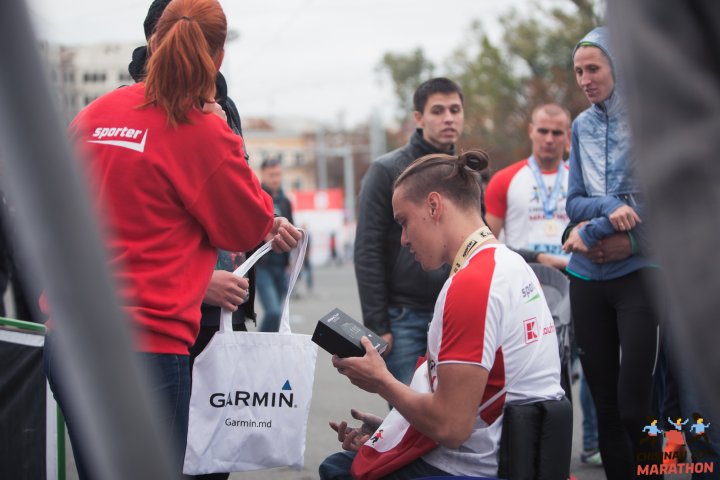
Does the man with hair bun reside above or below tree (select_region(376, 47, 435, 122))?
below

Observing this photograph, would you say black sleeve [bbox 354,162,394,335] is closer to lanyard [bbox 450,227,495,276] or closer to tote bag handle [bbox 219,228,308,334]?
tote bag handle [bbox 219,228,308,334]

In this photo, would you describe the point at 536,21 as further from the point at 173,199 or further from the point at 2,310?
the point at 173,199

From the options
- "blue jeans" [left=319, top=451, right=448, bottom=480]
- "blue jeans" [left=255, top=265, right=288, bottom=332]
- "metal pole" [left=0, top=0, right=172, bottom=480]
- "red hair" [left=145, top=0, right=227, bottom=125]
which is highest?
"red hair" [left=145, top=0, right=227, bottom=125]

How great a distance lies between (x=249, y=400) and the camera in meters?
2.84

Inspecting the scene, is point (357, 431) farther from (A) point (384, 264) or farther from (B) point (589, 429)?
(B) point (589, 429)

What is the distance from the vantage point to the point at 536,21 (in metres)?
34.7

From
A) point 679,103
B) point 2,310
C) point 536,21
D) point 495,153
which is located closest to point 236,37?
point 536,21

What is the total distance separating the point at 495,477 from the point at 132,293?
1136mm

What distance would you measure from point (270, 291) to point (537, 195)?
465cm

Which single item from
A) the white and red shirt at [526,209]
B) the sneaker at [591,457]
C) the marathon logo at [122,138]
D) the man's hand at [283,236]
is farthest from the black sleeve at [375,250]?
the marathon logo at [122,138]

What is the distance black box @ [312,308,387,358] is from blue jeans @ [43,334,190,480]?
0.40 metres

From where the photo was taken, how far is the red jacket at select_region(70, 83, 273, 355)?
2.41 m

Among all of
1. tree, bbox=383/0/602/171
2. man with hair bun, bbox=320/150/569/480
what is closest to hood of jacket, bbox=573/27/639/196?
man with hair bun, bbox=320/150/569/480

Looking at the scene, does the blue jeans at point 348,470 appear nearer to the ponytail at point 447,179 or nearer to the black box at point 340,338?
the black box at point 340,338
